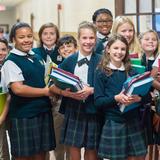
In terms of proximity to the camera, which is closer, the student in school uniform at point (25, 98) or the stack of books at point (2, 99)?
the student in school uniform at point (25, 98)

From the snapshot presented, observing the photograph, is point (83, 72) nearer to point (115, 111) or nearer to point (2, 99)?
point (115, 111)

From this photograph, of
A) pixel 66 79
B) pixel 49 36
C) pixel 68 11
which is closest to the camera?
pixel 66 79

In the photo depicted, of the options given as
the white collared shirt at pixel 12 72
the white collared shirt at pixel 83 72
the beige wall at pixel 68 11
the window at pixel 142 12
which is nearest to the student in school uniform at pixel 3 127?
the white collared shirt at pixel 12 72

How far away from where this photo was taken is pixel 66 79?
7.66 ft

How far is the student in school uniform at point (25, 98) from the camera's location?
98.5 inches

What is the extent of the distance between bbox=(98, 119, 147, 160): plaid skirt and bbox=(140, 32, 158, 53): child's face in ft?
2.15

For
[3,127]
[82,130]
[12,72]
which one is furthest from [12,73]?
[82,130]

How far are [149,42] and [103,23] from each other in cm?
50

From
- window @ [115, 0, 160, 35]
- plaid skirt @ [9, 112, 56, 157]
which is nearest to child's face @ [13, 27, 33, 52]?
plaid skirt @ [9, 112, 56, 157]

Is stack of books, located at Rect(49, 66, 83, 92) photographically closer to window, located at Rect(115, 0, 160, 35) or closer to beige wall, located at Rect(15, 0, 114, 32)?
window, located at Rect(115, 0, 160, 35)

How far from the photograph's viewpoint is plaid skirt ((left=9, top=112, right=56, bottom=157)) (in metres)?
2.56

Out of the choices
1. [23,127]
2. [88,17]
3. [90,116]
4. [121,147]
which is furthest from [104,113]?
[88,17]

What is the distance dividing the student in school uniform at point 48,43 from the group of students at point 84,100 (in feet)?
1.06

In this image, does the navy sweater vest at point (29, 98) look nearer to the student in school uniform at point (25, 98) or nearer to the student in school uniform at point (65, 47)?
the student in school uniform at point (25, 98)
